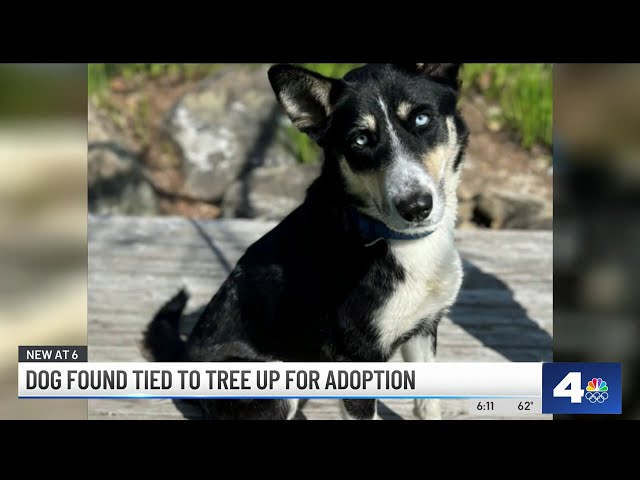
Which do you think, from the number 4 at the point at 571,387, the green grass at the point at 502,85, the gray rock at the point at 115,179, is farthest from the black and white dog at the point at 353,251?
the gray rock at the point at 115,179

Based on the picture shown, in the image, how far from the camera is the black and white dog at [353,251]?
2.96m

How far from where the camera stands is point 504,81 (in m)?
4.92

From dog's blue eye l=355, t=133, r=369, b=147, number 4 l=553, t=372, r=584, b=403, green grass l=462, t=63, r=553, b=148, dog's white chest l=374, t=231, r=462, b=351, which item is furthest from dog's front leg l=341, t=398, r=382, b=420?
green grass l=462, t=63, r=553, b=148

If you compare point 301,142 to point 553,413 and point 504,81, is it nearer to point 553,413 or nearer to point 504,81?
point 504,81

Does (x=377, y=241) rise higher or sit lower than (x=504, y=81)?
lower

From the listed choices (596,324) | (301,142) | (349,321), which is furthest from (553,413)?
(301,142)

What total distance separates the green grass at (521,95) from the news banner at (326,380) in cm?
174

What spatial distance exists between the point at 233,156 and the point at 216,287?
1.74 m

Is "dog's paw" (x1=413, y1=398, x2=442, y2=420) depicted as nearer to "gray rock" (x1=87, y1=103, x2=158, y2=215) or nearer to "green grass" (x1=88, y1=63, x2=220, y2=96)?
"green grass" (x1=88, y1=63, x2=220, y2=96)

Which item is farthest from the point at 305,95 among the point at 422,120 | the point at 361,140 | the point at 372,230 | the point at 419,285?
the point at 419,285

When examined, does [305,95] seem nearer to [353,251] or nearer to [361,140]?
[361,140]

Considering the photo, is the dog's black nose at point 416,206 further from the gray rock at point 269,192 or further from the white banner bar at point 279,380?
the gray rock at point 269,192

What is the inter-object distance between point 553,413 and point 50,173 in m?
2.38
